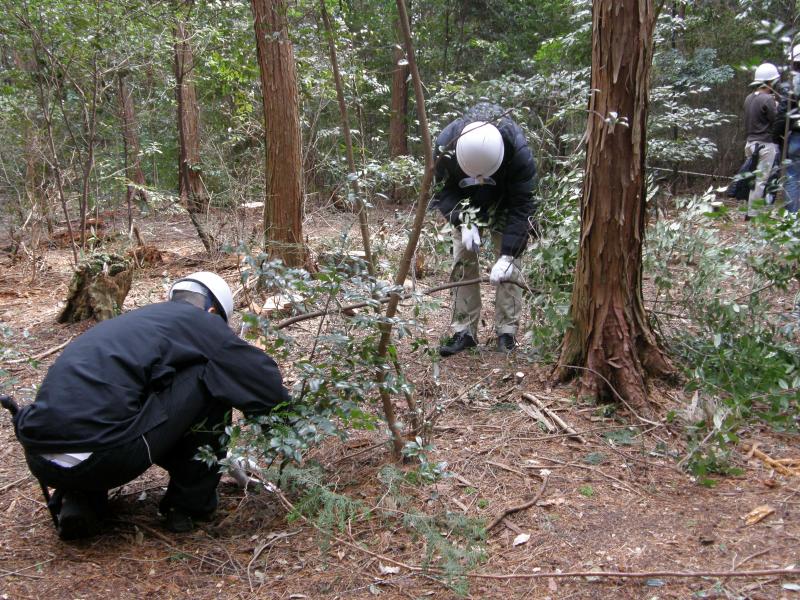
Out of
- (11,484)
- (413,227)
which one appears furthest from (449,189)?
(11,484)

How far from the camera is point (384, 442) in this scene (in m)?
3.05

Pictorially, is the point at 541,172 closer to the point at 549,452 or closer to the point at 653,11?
the point at 653,11

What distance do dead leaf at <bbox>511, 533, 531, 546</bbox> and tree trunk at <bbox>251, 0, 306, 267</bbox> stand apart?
3675 mm

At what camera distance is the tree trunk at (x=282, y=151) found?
5.66 metres

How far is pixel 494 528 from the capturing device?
2.54 meters

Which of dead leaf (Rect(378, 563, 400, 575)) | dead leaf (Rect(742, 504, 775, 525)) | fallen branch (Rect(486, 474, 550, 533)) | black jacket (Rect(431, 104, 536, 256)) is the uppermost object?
black jacket (Rect(431, 104, 536, 256))

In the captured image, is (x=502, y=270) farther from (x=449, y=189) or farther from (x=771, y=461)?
(x=771, y=461)

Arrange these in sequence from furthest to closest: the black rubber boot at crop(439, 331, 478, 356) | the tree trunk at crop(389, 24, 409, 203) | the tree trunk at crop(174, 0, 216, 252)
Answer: the tree trunk at crop(389, 24, 409, 203) < the tree trunk at crop(174, 0, 216, 252) < the black rubber boot at crop(439, 331, 478, 356)

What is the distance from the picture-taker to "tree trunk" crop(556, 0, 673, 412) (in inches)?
123

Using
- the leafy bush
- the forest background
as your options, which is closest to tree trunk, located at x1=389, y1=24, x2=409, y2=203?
the forest background

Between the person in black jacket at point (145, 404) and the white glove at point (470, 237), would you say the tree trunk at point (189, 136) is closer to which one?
the white glove at point (470, 237)

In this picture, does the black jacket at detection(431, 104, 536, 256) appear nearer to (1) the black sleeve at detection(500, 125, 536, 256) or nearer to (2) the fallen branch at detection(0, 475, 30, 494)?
(1) the black sleeve at detection(500, 125, 536, 256)

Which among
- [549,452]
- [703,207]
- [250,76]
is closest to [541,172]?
[703,207]

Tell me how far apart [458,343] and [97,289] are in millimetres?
3120
